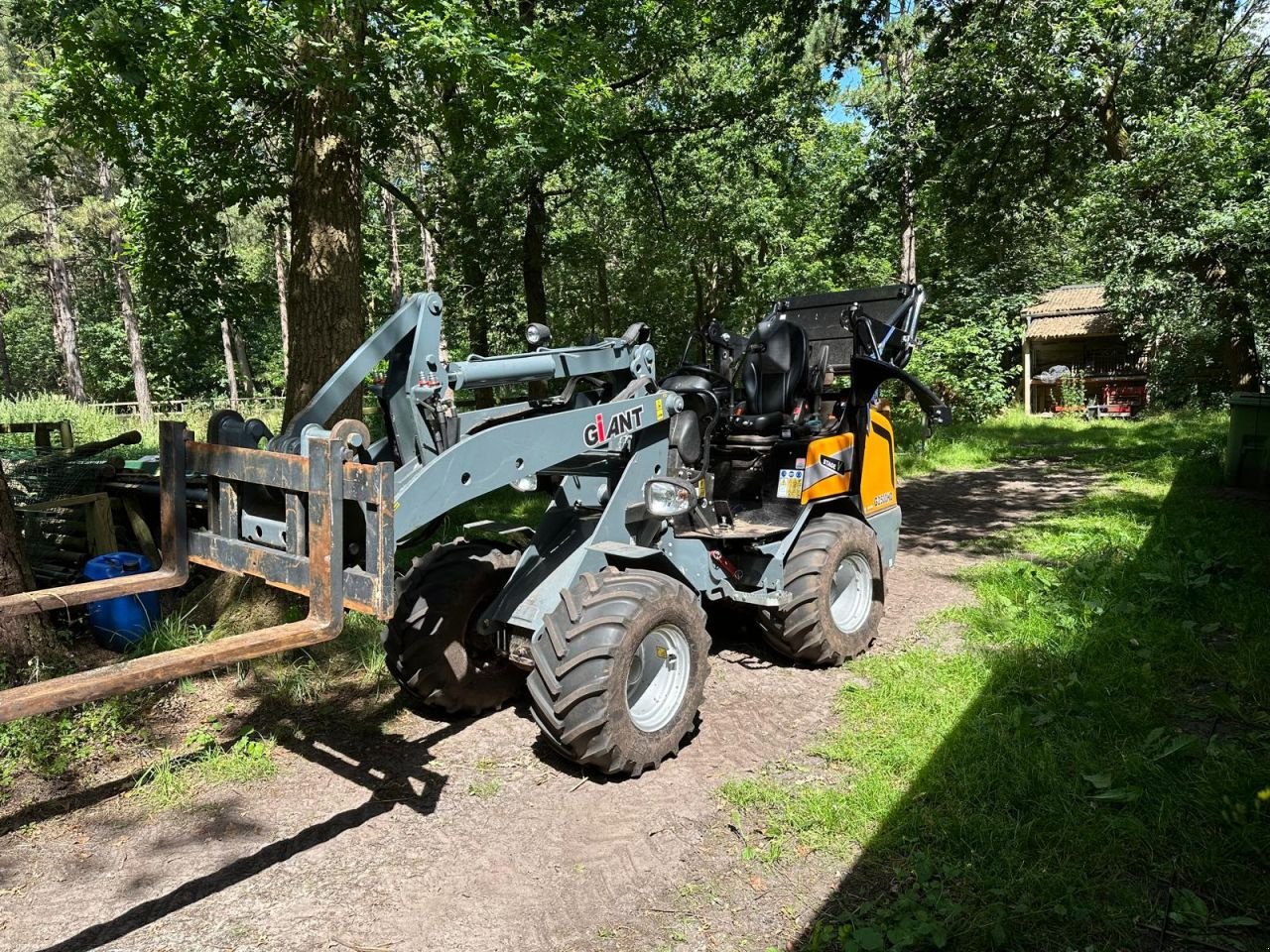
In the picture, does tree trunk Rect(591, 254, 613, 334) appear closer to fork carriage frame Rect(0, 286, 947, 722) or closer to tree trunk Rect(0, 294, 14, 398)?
tree trunk Rect(0, 294, 14, 398)

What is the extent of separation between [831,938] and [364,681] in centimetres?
319

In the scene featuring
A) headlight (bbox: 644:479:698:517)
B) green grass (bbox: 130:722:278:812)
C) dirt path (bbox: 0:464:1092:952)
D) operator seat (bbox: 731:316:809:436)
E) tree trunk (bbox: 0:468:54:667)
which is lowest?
dirt path (bbox: 0:464:1092:952)

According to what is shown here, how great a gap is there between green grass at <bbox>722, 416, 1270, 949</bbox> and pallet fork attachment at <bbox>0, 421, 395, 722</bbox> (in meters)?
1.92

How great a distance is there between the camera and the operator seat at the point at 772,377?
5.57 metres

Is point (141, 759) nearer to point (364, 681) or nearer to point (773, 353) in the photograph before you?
point (364, 681)

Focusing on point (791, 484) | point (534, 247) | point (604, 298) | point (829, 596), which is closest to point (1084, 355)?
point (604, 298)

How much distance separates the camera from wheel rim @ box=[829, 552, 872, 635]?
556 centimetres

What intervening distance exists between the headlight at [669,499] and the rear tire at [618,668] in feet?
1.34

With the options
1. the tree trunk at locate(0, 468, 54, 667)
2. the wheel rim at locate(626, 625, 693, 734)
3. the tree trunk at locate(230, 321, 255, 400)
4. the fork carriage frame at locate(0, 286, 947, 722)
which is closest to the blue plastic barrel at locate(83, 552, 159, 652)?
the tree trunk at locate(0, 468, 54, 667)

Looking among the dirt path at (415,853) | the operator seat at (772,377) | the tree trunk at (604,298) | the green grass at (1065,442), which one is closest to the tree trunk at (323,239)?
the dirt path at (415,853)

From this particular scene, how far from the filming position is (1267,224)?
11562mm

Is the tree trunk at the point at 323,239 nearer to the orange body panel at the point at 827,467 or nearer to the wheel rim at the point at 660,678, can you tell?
the wheel rim at the point at 660,678

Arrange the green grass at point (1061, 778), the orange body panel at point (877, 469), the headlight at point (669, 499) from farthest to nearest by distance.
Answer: the orange body panel at point (877, 469) → the headlight at point (669, 499) → the green grass at point (1061, 778)

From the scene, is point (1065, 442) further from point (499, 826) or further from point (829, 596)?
point (499, 826)
